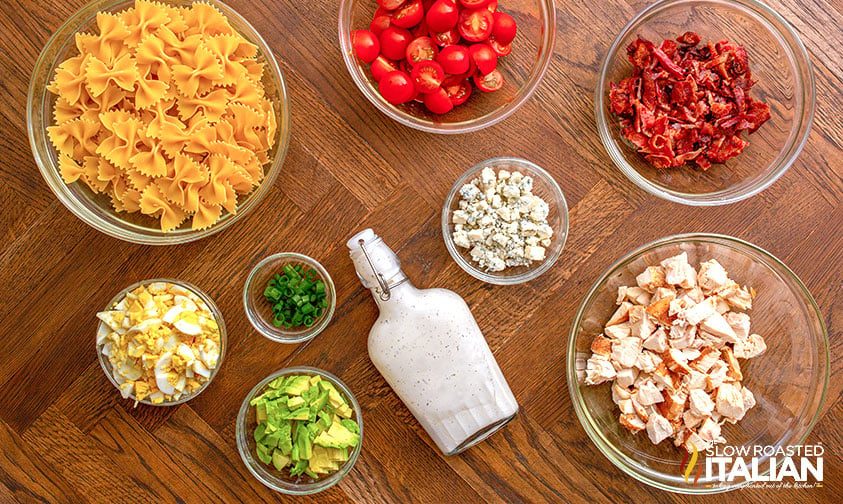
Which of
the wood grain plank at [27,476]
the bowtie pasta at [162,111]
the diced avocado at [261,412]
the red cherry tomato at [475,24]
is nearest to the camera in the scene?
the bowtie pasta at [162,111]

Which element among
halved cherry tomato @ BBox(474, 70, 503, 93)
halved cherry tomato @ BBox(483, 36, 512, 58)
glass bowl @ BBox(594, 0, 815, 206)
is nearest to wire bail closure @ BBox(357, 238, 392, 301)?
halved cherry tomato @ BBox(474, 70, 503, 93)

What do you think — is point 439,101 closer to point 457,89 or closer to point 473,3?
point 457,89

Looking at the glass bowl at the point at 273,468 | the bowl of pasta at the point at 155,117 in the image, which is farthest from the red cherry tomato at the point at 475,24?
the glass bowl at the point at 273,468

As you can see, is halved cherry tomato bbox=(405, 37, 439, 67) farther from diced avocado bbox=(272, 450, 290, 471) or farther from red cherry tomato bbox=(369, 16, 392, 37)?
diced avocado bbox=(272, 450, 290, 471)

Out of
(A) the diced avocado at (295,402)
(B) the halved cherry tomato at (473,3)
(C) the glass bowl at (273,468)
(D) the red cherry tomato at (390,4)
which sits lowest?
(C) the glass bowl at (273,468)

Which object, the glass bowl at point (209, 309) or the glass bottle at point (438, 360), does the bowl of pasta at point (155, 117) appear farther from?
the glass bottle at point (438, 360)

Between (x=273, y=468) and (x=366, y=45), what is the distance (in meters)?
1.35

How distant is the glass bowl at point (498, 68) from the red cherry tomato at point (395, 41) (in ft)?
0.33

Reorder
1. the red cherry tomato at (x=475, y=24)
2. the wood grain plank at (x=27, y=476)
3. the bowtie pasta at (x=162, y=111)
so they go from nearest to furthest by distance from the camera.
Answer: the bowtie pasta at (x=162, y=111)
the red cherry tomato at (x=475, y=24)
the wood grain plank at (x=27, y=476)

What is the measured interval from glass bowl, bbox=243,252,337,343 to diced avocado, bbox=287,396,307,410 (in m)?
0.18

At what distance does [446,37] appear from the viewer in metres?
1.62

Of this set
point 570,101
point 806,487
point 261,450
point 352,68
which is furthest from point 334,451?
point 806,487

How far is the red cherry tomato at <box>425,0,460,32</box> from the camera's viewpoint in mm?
1557

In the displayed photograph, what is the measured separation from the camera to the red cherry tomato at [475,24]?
1.60 metres
